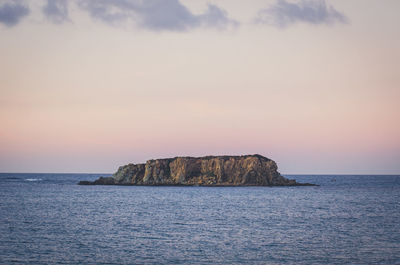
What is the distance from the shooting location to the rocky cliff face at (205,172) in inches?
5630

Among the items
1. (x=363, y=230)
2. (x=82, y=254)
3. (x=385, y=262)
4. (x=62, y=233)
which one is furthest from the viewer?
(x=363, y=230)

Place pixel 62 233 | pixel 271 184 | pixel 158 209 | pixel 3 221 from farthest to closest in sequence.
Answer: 1. pixel 271 184
2. pixel 158 209
3. pixel 3 221
4. pixel 62 233

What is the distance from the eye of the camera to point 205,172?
15125 centimetres

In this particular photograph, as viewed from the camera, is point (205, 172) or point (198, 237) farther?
point (205, 172)

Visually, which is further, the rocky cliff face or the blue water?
the rocky cliff face

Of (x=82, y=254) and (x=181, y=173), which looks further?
(x=181, y=173)

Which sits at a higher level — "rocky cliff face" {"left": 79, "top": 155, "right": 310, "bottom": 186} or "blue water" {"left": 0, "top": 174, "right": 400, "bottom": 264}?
"rocky cliff face" {"left": 79, "top": 155, "right": 310, "bottom": 186}

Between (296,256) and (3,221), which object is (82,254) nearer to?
(296,256)

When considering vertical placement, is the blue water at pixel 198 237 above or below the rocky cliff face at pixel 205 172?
below

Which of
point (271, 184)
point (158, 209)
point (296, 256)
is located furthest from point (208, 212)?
point (271, 184)

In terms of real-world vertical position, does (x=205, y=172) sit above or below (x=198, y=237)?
above

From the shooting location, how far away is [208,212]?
6012 cm

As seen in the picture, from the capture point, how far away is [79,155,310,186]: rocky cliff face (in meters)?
143

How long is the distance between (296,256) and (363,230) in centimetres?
1537
